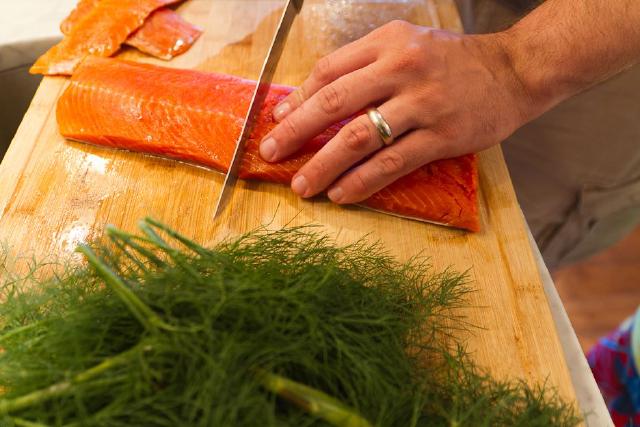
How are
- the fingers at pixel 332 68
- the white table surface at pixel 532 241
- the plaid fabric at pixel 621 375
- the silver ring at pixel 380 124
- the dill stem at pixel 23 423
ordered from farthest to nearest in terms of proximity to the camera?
the plaid fabric at pixel 621 375, the fingers at pixel 332 68, the silver ring at pixel 380 124, the white table surface at pixel 532 241, the dill stem at pixel 23 423

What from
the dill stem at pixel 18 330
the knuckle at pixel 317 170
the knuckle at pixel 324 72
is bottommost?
the dill stem at pixel 18 330

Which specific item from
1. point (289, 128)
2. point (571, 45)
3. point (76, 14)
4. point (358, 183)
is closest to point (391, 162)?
point (358, 183)

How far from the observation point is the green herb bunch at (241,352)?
0.97m

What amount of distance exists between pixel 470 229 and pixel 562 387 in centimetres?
54

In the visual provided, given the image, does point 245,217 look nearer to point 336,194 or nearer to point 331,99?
point 336,194

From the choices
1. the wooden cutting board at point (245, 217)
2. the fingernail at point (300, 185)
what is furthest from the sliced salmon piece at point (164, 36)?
the fingernail at point (300, 185)

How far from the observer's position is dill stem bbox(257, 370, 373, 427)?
3.16 ft

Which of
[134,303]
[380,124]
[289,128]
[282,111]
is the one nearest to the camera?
[134,303]

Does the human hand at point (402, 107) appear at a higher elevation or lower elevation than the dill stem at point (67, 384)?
higher

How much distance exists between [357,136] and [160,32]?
3.73 feet

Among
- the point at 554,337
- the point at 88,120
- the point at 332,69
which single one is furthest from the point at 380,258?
the point at 88,120

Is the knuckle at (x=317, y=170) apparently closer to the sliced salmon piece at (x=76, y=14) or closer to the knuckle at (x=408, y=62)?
the knuckle at (x=408, y=62)

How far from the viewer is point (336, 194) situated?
64.5 inches

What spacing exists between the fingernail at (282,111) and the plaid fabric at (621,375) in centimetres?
163
